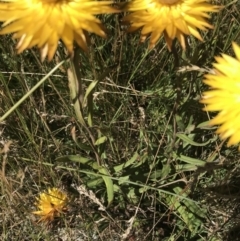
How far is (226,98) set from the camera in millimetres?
1169

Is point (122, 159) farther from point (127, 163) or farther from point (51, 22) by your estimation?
point (51, 22)

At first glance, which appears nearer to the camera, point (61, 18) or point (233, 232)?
point (61, 18)

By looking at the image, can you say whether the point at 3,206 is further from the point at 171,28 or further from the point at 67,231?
the point at 171,28

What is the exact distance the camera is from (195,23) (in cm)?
125

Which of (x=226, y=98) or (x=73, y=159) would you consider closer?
(x=226, y=98)

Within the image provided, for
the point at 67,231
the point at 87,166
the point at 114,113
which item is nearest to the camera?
the point at 67,231

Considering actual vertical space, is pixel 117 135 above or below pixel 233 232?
above

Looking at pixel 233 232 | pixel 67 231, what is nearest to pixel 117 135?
pixel 67 231

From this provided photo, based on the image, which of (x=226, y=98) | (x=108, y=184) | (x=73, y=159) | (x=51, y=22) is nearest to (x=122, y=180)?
(x=108, y=184)

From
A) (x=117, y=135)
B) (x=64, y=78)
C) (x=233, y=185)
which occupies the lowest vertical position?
(x=233, y=185)

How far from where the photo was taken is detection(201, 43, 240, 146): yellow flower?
1120mm

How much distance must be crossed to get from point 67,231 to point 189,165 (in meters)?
0.53

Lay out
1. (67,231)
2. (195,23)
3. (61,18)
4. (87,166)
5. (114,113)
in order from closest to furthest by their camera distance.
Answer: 1. (61,18)
2. (195,23)
3. (67,231)
4. (87,166)
5. (114,113)

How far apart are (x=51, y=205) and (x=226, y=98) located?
848mm
